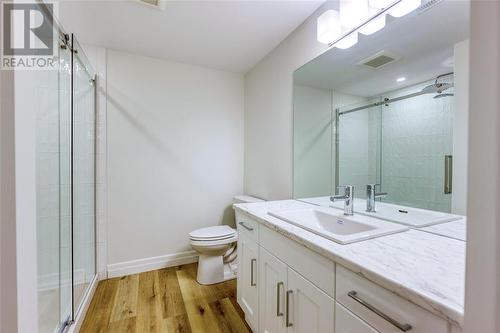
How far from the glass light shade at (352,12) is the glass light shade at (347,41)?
0.16ft

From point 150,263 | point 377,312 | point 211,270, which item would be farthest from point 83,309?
point 377,312

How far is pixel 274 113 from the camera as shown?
2.17 metres

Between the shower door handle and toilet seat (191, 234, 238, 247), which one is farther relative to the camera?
toilet seat (191, 234, 238, 247)

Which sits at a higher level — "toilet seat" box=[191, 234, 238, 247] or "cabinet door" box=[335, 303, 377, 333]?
"cabinet door" box=[335, 303, 377, 333]

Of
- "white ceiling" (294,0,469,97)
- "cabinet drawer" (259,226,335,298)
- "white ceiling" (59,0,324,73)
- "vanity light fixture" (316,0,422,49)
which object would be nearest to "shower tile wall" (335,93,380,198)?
"white ceiling" (294,0,469,97)

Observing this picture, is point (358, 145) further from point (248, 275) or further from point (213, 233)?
point (213, 233)

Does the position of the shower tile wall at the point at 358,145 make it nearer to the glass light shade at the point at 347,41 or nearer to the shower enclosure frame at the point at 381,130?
the shower enclosure frame at the point at 381,130

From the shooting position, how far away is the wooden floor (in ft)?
5.01

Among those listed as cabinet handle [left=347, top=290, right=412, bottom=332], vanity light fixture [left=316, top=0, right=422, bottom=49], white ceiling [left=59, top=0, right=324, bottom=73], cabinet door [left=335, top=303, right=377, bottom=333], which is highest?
white ceiling [left=59, top=0, right=324, bottom=73]

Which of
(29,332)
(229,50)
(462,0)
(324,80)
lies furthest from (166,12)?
(29,332)

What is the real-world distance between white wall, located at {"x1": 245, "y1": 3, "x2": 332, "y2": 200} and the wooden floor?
39.8 inches

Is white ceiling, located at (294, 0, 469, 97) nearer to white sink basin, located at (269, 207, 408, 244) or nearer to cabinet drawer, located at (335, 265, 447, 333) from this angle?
white sink basin, located at (269, 207, 408, 244)

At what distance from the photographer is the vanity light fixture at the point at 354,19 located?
1160 mm

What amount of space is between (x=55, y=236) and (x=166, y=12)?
1.74 meters
